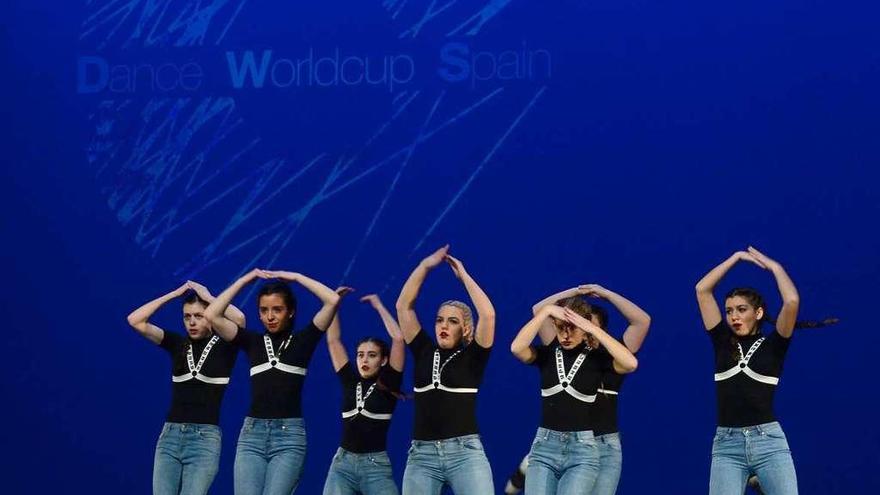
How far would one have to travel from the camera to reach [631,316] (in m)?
6.14

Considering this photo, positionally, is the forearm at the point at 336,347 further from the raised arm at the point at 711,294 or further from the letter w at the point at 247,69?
the letter w at the point at 247,69

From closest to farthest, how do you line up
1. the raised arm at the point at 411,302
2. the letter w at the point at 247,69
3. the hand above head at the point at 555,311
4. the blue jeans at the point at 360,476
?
the hand above head at the point at 555,311
the blue jeans at the point at 360,476
the raised arm at the point at 411,302
the letter w at the point at 247,69

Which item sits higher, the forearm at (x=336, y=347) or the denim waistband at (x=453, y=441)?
the forearm at (x=336, y=347)

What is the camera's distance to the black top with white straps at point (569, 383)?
5523mm

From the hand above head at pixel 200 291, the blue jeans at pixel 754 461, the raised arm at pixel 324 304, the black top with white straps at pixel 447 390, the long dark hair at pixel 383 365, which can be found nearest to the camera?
the blue jeans at pixel 754 461

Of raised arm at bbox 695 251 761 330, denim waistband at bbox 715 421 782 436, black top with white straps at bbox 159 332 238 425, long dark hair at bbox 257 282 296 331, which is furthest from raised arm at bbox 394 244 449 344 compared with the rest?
denim waistband at bbox 715 421 782 436

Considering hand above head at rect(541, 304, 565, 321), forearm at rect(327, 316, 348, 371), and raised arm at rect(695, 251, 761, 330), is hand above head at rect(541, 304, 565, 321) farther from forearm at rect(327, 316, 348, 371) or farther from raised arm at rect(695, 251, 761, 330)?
forearm at rect(327, 316, 348, 371)

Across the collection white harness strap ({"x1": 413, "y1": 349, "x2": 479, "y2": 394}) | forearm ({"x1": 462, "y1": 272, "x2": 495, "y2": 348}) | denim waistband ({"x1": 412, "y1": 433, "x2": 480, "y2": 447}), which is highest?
forearm ({"x1": 462, "y1": 272, "x2": 495, "y2": 348})

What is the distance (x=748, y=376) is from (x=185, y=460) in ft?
8.19

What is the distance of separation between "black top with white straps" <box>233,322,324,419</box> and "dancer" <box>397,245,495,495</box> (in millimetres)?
507

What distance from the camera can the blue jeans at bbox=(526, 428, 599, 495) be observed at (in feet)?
17.8

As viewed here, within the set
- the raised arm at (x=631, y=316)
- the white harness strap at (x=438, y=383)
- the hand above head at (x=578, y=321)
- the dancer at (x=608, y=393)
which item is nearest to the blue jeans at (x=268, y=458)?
the white harness strap at (x=438, y=383)

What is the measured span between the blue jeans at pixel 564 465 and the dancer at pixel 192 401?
1.50 meters

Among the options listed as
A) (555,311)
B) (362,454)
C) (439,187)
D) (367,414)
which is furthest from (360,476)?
(439,187)
